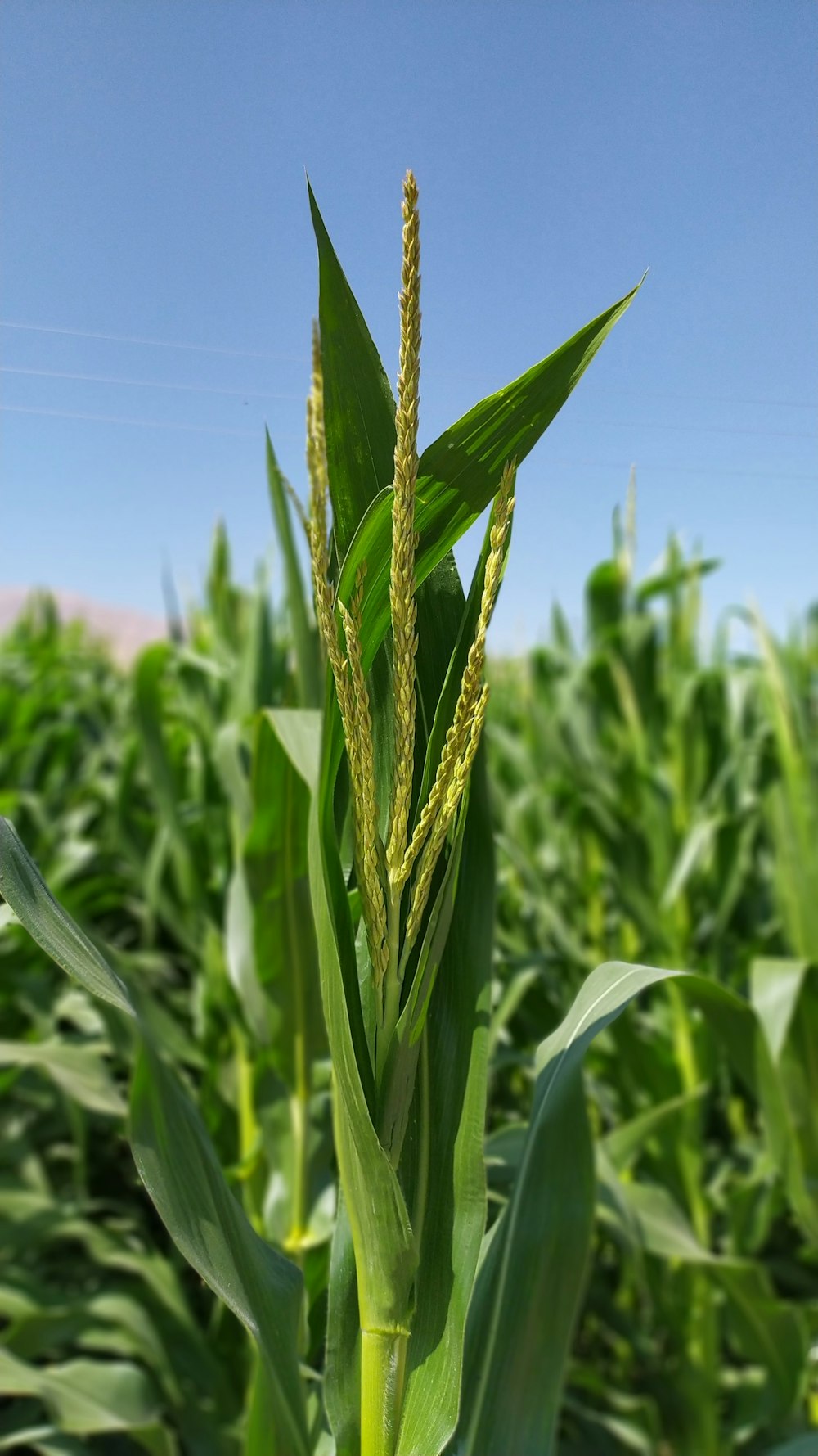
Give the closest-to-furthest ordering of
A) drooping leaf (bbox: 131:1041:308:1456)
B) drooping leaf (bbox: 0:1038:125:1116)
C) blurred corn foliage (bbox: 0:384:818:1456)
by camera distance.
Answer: drooping leaf (bbox: 131:1041:308:1456) → blurred corn foliage (bbox: 0:384:818:1456) → drooping leaf (bbox: 0:1038:125:1116)

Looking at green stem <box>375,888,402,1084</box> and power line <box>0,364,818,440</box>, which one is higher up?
power line <box>0,364,818,440</box>

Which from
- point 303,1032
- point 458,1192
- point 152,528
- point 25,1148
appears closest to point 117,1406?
point 303,1032

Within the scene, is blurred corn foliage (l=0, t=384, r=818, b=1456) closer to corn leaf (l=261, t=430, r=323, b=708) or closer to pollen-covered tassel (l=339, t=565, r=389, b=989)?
corn leaf (l=261, t=430, r=323, b=708)

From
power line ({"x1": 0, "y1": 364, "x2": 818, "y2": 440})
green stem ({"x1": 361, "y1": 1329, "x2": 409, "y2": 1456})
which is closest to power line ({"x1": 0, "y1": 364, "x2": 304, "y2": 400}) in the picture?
power line ({"x1": 0, "y1": 364, "x2": 818, "y2": 440})

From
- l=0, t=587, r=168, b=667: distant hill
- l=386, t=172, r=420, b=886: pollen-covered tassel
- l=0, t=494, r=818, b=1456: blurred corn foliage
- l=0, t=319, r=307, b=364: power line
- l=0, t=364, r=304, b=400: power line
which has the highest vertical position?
l=0, t=587, r=168, b=667: distant hill

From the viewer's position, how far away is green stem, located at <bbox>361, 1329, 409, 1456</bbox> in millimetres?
397

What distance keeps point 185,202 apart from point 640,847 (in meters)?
1.31

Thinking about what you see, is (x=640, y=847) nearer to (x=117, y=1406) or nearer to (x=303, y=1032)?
(x=303, y=1032)

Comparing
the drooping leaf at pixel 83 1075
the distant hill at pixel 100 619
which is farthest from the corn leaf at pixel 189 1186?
the distant hill at pixel 100 619

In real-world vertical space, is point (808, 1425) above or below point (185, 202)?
below

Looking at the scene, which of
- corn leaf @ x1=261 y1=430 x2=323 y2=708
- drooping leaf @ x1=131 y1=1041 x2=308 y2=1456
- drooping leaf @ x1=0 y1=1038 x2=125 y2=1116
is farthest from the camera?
drooping leaf @ x1=0 y1=1038 x2=125 y2=1116

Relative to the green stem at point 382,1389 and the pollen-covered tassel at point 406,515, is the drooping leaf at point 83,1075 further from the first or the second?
the pollen-covered tassel at point 406,515

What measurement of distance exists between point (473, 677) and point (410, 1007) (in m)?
0.13

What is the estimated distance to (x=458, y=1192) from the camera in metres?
0.42
